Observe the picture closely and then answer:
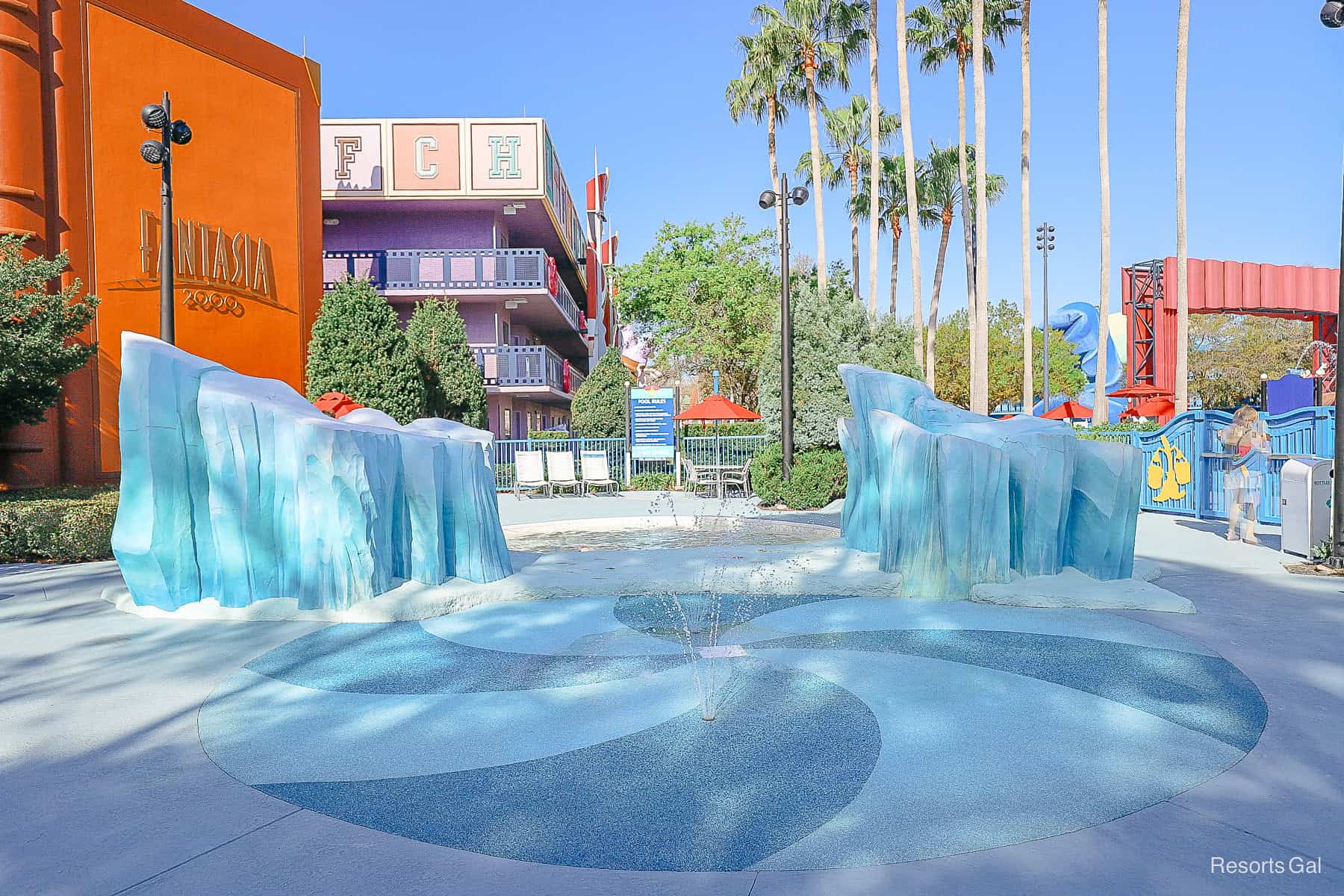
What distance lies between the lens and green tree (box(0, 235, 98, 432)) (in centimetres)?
1027

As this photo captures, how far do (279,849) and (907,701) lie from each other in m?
3.34

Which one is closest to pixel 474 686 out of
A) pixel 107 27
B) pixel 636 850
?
pixel 636 850

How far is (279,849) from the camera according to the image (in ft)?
10.4

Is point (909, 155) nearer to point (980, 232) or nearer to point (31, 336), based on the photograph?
point (980, 232)

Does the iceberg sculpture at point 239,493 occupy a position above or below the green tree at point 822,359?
below

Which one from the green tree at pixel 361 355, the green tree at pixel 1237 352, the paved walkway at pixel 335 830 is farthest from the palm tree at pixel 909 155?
the green tree at pixel 1237 352

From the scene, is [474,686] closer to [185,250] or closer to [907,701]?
[907,701]

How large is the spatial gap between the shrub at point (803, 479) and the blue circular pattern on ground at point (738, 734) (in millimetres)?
9999

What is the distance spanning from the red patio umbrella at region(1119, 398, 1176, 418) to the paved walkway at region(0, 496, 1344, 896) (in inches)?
1110

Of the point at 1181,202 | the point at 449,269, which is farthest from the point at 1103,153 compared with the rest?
the point at 449,269

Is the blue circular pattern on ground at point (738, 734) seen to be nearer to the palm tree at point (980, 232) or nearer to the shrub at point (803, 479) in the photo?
the shrub at point (803, 479)

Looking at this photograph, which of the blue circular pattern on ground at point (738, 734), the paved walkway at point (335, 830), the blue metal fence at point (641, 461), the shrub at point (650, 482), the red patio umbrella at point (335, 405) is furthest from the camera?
the blue metal fence at point (641, 461)

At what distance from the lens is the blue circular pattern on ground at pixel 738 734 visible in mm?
3342

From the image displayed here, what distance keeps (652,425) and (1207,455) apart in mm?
12708
